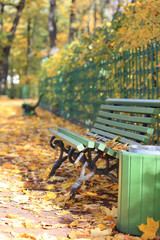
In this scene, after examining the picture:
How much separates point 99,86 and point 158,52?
3.13 meters

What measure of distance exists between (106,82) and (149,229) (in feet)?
16.9

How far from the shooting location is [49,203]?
3826mm

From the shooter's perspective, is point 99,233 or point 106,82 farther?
A: point 106,82

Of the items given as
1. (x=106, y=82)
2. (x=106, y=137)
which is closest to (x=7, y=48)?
(x=106, y=82)

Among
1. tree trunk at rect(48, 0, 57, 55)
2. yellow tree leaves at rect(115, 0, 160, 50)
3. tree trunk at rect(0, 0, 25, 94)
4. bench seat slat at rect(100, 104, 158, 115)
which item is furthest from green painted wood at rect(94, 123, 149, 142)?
tree trunk at rect(0, 0, 25, 94)

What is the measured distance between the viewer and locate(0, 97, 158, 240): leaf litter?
2971mm

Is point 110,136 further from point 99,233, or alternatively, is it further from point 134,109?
point 99,233

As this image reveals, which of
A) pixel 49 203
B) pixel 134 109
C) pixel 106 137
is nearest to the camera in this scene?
pixel 49 203

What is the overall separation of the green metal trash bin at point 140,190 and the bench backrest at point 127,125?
971 millimetres

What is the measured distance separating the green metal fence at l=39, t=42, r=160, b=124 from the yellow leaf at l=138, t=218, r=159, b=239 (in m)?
2.60

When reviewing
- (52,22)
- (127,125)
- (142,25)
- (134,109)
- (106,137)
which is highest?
(52,22)

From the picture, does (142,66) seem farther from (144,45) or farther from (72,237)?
(72,237)

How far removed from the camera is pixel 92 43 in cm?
838

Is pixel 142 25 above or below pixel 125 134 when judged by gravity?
above
